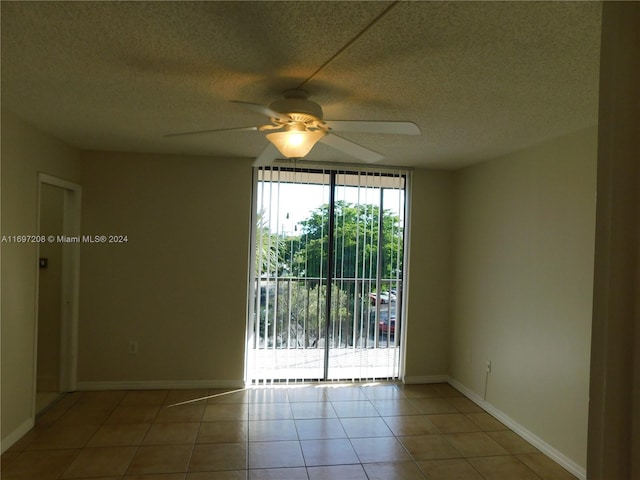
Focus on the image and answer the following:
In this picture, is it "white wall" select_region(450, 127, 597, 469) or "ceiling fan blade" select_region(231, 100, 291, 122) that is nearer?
"ceiling fan blade" select_region(231, 100, 291, 122)

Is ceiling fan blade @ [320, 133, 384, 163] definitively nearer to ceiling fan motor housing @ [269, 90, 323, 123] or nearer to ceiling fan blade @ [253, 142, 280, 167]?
ceiling fan motor housing @ [269, 90, 323, 123]

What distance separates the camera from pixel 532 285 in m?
3.30

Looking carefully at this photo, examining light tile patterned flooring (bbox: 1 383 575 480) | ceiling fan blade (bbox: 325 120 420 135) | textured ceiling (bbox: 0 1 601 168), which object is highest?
textured ceiling (bbox: 0 1 601 168)

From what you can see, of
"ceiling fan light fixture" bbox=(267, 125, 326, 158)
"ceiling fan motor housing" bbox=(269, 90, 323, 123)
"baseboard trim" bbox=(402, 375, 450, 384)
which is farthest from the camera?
"baseboard trim" bbox=(402, 375, 450, 384)

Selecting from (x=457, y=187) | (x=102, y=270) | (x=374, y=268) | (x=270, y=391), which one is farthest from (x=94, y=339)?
(x=457, y=187)

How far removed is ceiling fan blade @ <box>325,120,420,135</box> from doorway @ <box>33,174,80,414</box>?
9.72ft

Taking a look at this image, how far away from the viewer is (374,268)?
443cm

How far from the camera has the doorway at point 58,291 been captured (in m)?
3.90

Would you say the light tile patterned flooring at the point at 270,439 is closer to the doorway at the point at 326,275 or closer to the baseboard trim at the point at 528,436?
the baseboard trim at the point at 528,436

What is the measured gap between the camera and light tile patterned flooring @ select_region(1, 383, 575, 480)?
8.86 ft

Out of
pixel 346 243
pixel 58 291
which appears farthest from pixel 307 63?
pixel 58 291

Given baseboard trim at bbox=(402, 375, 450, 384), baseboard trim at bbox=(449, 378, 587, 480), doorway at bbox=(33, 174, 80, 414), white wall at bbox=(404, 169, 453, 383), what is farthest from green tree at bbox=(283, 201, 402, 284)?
doorway at bbox=(33, 174, 80, 414)

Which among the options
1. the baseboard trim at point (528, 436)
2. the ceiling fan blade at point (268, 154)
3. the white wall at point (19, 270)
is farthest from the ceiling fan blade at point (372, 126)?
the baseboard trim at point (528, 436)

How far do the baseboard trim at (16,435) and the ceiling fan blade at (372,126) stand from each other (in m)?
3.10
